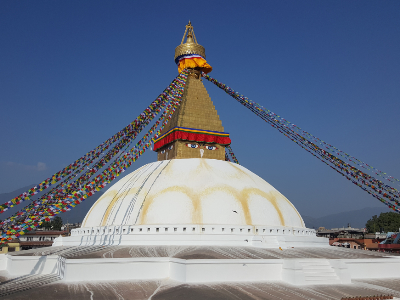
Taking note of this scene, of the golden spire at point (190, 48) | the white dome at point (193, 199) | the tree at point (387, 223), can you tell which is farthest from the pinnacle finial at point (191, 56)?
the tree at point (387, 223)

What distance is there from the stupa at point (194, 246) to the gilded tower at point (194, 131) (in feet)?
0.15

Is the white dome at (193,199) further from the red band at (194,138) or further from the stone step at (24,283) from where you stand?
the stone step at (24,283)

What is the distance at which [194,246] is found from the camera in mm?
11875

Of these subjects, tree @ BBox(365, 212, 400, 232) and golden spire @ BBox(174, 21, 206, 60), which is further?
tree @ BBox(365, 212, 400, 232)

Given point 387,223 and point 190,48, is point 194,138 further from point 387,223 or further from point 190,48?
point 387,223

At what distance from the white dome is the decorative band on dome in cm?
118

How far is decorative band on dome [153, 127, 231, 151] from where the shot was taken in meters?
15.8

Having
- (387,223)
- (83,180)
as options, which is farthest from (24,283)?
(387,223)

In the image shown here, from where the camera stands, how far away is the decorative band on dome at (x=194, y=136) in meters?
15.8

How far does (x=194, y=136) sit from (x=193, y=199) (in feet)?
12.9

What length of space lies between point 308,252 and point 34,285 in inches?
331

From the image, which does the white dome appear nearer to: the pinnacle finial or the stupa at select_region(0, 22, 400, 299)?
the stupa at select_region(0, 22, 400, 299)

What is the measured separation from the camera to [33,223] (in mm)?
10023

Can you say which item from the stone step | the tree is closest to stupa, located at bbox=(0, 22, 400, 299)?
the stone step
